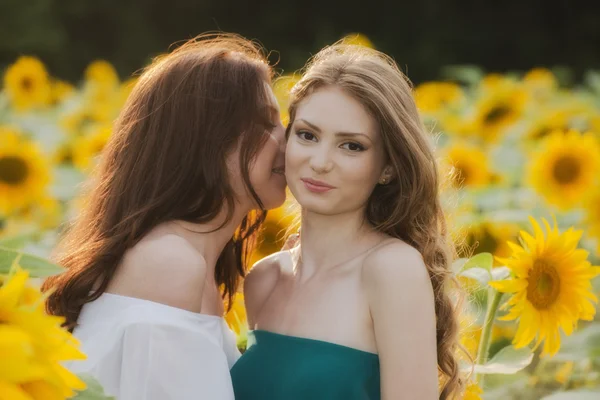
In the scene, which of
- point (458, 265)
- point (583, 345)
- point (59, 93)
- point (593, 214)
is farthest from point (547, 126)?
point (59, 93)

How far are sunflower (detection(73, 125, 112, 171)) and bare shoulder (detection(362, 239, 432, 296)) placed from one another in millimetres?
1937

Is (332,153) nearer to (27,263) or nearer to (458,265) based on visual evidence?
(458,265)

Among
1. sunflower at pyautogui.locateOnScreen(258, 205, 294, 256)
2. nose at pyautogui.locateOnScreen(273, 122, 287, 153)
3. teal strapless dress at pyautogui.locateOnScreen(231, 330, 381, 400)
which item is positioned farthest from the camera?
sunflower at pyautogui.locateOnScreen(258, 205, 294, 256)

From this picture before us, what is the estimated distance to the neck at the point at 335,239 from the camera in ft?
6.18

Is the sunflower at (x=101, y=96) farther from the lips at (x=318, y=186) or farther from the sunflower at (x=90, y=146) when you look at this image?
the lips at (x=318, y=186)

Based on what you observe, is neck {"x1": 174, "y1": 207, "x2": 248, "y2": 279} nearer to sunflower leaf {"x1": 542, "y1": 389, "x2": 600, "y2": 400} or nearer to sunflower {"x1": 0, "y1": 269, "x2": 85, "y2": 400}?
sunflower leaf {"x1": 542, "y1": 389, "x2": 600, "y2": 400}

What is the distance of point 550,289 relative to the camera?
6.23 feet

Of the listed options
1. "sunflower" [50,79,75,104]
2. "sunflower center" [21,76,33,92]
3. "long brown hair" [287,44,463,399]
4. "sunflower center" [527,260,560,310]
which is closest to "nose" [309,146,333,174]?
"long brown hair" [287,44,463,399]

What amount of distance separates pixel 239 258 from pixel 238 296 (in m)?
0.22

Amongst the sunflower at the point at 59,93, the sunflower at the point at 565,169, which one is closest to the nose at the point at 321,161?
the sunflower at the point at 565,169

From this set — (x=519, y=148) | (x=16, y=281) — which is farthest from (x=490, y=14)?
(x=16, y=281)

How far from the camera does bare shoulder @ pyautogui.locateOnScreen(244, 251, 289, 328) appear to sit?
2.01 m

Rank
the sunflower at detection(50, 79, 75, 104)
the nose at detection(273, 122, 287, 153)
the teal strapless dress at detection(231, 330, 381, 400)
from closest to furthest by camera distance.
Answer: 1. the teal strapless dress at detection(231, 330, 381, 400)
2. the nose at detection(273, 122, 287, 153)
3. the sunflower at detection(50, 79, 75, 104)

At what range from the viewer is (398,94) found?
1851mm
